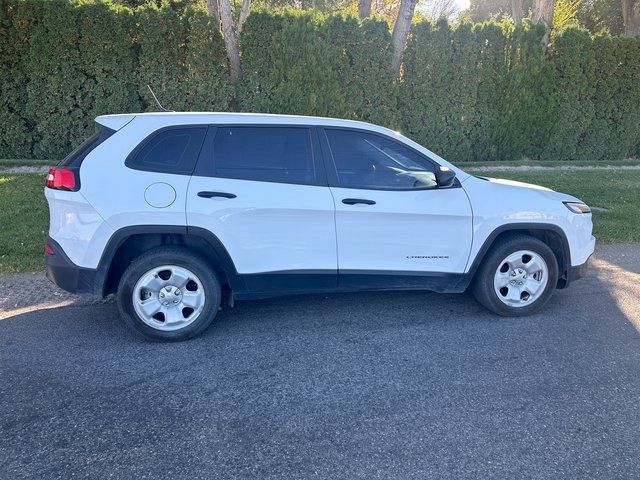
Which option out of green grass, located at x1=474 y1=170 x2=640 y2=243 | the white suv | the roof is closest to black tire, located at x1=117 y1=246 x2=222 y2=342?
the white suv

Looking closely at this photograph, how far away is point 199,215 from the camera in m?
4.37

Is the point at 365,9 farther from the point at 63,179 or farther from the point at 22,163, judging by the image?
the point at 63,179

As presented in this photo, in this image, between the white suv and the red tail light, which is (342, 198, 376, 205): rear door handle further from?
the red tail light

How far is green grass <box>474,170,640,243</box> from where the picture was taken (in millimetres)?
8039

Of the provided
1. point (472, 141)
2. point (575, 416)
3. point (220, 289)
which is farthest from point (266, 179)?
point (472, 141)

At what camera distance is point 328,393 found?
3.72 metres

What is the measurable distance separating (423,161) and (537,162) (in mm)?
9700

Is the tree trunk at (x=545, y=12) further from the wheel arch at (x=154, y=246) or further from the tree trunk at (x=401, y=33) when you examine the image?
the wheel arch at (x=154, y=246)

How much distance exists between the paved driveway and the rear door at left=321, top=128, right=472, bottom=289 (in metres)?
0.50

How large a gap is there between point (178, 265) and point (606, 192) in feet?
29.3

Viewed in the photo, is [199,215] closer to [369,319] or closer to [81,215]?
[81,215]

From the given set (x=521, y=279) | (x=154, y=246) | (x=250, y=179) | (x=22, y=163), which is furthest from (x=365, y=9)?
(x=154, y=246)

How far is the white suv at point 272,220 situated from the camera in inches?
171

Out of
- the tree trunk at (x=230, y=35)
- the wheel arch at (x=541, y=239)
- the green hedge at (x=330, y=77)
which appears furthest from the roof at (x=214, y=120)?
the tree trunk at (x=230, y=35)
